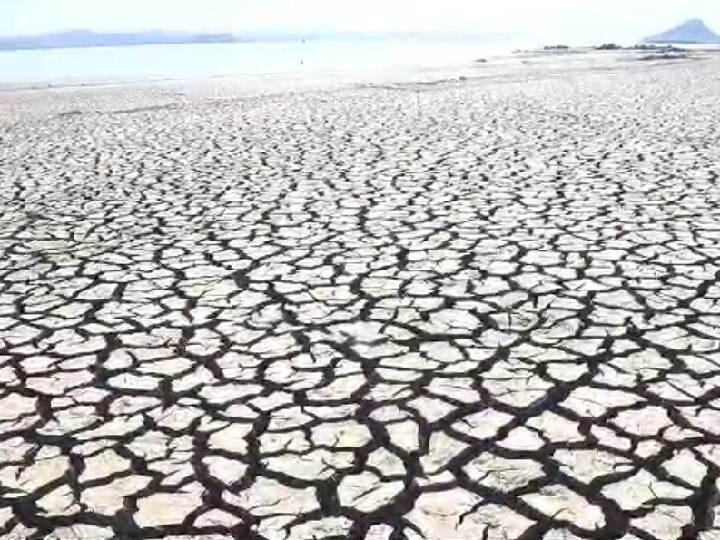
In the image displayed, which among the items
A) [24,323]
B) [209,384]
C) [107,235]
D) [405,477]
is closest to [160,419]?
[209,384]

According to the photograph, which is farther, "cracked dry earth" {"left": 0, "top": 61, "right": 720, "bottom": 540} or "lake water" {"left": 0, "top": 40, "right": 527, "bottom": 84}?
"lake water" {"left": 0, "top": 40, "right": 527, "bottom": 84}

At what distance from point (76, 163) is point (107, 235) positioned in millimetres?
3610

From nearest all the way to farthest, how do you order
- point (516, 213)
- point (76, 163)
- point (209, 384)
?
point (209, 384)
point (516, 213)
point (76, 163)

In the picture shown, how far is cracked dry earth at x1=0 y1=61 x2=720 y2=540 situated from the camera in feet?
7.67

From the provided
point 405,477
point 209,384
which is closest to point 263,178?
point 209,384

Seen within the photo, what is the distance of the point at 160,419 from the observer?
112 inches

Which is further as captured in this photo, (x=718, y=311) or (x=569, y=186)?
(x=569, y=186)

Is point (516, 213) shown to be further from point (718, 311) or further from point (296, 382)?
point (296, 382)

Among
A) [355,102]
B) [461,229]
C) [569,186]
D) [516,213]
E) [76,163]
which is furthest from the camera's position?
[355,102]

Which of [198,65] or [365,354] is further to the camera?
[198,65]

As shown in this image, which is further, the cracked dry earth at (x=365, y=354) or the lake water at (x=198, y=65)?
the lake water at (x=198, y=65)

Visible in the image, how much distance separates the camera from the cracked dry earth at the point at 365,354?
92.0 inches

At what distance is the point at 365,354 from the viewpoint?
3.36 metres

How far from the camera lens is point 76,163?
8.65 m
